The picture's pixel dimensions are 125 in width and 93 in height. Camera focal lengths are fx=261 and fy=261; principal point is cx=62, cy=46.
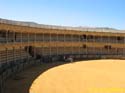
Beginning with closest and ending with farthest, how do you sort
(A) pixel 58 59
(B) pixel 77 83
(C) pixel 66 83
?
(C) pixel 66 83, (B) pixel 77 83, (A) pixel 58 59

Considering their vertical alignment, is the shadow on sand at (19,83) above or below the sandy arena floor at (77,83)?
above

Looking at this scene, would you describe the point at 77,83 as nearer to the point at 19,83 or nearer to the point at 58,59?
the point at 19,83

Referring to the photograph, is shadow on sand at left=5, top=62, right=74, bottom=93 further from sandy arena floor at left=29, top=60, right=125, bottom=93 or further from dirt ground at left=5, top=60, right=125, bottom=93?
sandy arena floor at left=29, top=60, right=125, bottom=93

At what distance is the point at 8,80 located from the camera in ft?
102

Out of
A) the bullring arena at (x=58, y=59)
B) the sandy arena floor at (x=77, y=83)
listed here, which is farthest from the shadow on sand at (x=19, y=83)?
the sandy arena floor at (x=77, y=83)

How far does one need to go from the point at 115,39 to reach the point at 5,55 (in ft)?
120

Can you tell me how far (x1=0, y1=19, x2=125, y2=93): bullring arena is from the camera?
28.7m

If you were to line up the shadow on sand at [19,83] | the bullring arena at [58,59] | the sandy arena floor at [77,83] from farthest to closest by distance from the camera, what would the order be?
the bullring arena at [58,59]
the sandy arena floor at [77,83]
the shadow on sand at [19,83]

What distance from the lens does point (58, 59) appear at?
55969 millimetres

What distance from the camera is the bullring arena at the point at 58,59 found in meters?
28.7

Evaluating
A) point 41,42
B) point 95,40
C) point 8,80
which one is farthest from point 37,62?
point 95,40

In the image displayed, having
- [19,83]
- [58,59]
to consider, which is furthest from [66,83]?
[58,59]

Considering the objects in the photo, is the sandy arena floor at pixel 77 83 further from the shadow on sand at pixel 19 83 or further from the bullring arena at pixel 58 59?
the shadow on sand at pixel 19 83

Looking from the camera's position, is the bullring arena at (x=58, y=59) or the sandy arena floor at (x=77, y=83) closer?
the sandy arena floor at (x=77, y=83)
